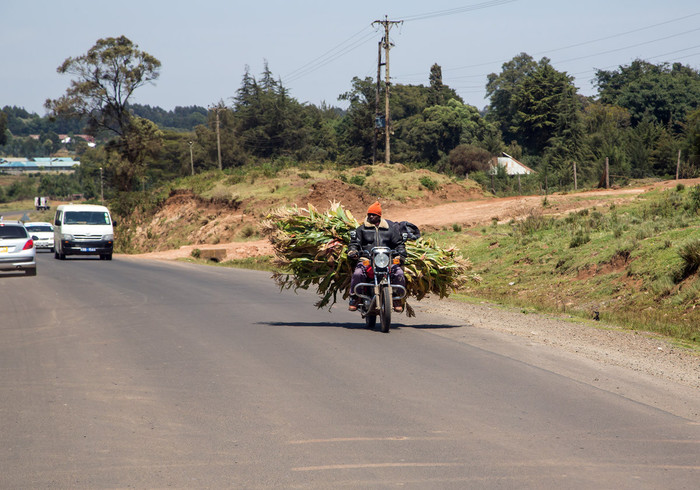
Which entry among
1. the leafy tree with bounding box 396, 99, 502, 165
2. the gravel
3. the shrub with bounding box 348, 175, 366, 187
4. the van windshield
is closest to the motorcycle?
the gravel

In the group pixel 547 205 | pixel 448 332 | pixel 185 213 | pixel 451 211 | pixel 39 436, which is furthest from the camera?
pixel 185 213

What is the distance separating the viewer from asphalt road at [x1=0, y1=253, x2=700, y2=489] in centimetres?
561

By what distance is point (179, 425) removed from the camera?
6895 millimetres

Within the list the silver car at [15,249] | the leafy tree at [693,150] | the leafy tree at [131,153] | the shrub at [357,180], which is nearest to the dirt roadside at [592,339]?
the silver car at [15,249]

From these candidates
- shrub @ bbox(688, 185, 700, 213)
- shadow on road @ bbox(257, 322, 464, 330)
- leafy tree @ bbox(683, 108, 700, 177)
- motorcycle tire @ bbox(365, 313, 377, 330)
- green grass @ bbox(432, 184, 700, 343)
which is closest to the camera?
motorcycle tire @ bbox(365, 313, 377, 330)

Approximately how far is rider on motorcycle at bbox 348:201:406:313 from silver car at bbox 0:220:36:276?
1604 centimetres

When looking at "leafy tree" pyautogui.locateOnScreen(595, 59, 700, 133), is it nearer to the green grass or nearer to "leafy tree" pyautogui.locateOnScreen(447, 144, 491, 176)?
"leafy tree" pyautogui.locateOnScreen(447, 144, 491, 176)

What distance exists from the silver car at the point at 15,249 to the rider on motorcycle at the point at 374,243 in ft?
52.6

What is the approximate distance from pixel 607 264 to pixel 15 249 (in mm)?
17386

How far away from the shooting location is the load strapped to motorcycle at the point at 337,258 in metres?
13.2

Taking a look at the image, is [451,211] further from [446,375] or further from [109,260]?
[446,375]

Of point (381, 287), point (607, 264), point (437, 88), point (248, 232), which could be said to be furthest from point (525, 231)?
point (437, 88)

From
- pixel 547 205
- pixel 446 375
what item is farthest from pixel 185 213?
pixel 446 375

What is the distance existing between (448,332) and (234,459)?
23.9 feet
